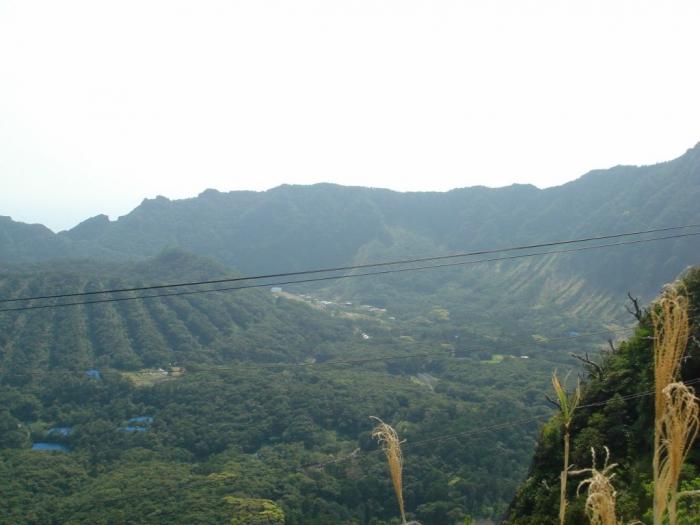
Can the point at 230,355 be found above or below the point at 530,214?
below

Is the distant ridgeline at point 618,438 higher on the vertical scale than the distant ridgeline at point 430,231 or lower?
lower

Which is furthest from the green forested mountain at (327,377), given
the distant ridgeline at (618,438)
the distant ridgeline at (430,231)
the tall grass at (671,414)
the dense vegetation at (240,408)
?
the tall grass at (671,414)

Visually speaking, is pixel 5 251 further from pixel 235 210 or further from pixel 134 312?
pixel 134 312

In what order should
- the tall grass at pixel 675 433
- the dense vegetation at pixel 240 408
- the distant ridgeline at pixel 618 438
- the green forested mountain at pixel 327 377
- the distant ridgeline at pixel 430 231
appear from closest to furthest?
the tall grass at pixel 675 433, the distant ridgeline at pixel 618 438, the green forested mountain at pixel 327 377, the dense vegetation at pixel 240 408, the distant ridgeline at pixel 430 231

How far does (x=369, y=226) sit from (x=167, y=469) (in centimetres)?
11239

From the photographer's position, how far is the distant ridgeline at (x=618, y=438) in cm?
930

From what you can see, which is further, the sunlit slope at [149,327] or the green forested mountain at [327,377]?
the sunlit slope at [149,327]

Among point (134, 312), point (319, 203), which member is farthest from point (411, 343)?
point (319, 203)

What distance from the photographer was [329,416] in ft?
144

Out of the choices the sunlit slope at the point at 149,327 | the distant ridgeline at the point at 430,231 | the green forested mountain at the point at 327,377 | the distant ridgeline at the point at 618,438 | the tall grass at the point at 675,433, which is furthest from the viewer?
the distant ridgeline at the point at 430,231

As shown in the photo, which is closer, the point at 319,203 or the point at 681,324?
the point at 681,324

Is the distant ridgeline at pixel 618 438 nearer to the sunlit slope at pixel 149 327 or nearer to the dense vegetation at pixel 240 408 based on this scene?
the dense vegetation at pixel 240 408

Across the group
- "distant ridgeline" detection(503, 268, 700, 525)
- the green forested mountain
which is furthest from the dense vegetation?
"distant ridgeline" detection(503, 268, 700, 525)

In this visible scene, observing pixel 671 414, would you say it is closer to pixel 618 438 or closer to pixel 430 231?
pixel 618 438
